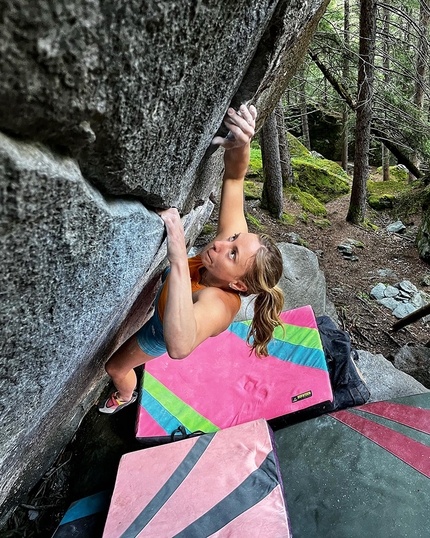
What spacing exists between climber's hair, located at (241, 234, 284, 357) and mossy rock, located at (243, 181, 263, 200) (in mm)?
7770

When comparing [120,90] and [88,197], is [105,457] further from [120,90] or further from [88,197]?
[120,90]

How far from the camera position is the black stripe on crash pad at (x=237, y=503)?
266 cm

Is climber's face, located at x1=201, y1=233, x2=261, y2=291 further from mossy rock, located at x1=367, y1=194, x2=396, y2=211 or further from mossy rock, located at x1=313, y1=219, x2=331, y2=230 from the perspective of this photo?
mossy rock, located at x1=367, y1=194, x2=396, y2=211

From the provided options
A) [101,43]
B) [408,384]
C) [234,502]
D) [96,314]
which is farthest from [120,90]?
[408,384]

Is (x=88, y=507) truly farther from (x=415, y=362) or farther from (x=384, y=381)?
(x=415, y=362)

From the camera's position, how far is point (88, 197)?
1.08 meters

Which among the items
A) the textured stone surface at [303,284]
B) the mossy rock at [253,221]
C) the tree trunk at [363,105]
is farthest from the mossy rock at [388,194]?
the textured stone surface at [303,284]

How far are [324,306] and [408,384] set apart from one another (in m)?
1.91

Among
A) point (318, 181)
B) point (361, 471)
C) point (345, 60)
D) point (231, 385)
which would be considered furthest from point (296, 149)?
point (361, 471)

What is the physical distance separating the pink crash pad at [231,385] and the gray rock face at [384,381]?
0.89 m

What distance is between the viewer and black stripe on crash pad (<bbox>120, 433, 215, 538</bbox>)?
8.96ft

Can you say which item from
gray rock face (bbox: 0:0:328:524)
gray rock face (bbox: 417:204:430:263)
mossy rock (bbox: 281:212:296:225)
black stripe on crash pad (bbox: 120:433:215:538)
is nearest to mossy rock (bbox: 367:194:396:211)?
gray rock face (bbox: 417:204:430:263)

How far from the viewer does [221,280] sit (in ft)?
7.83

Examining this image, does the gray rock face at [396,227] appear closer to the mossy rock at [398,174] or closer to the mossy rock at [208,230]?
the mossy rock at [398,174]
